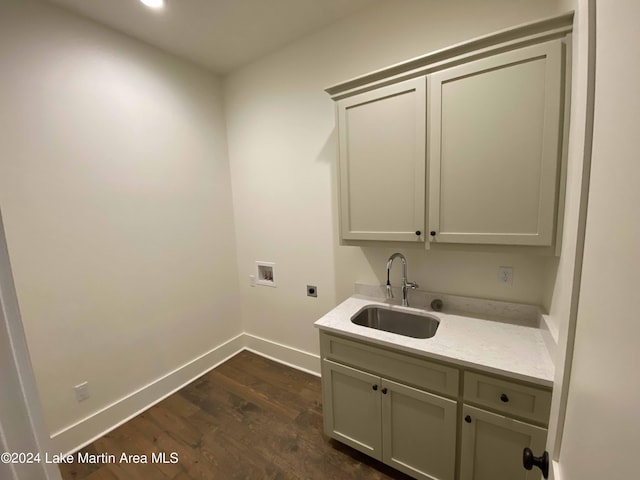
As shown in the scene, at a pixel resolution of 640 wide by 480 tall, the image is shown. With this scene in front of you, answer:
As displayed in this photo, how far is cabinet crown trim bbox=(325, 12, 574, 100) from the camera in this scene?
3.59 ft

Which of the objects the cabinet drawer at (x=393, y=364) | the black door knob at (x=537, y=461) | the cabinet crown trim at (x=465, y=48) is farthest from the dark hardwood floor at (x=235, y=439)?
the cabinet crown trim at (x=465, y=48)

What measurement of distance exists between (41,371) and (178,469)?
1042 millimetres

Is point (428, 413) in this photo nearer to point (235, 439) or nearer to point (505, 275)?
point (505, 275)

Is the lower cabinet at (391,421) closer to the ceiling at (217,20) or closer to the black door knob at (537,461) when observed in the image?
the black door knob at (537,461)

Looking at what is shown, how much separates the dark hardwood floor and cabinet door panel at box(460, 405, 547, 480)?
0.50 m

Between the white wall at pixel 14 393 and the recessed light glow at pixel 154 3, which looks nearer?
the white wall at pixel 14 393

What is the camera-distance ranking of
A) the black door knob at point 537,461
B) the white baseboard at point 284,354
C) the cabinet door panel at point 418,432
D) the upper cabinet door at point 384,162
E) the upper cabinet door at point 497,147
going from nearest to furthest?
the black door knob at point 537,461, the upper cabinet door at point 497,147, the cabinet door panel at point 418,432, the upper cabinet door at point 384,162, the white baseboard at point 284,354

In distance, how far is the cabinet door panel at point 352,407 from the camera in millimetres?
1461

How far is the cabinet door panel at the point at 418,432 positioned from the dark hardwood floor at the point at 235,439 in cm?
20

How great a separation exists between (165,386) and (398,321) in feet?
6.63

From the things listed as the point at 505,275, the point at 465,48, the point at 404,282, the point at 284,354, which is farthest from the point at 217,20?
the point at 284,354

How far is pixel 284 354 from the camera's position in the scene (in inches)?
103

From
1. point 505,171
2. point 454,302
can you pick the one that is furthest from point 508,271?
point 505,171

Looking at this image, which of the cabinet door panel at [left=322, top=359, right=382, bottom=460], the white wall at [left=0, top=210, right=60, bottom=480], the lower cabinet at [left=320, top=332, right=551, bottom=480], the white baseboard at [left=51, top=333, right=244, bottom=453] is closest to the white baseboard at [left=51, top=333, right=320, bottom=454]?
the white baseboard at [left=51, top=333, right=244, bottom=453]
